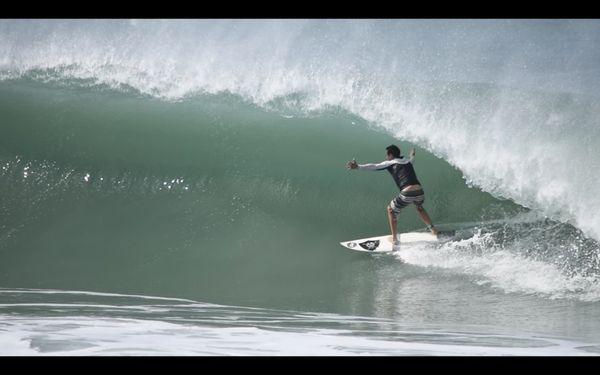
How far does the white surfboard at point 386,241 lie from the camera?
25.6 feet

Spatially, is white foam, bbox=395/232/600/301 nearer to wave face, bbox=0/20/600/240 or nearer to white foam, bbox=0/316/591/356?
wave face, bbox=0/20/600/240

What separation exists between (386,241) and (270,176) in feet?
6.40

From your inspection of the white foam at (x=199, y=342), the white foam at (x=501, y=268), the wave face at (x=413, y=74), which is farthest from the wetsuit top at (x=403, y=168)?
the white foam at (x=199, y=342)

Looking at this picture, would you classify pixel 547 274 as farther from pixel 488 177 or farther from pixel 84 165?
pixel 84 165

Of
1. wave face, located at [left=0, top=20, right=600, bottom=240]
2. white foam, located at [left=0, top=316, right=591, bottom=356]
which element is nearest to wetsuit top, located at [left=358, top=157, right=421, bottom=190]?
wave face, located at [left=0, top=20, right=600, bottom=240]

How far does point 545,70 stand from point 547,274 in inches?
324

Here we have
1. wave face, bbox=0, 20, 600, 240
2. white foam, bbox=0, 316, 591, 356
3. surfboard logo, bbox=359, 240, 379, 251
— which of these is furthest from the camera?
wave face, bbox=0, 20, 600, 240

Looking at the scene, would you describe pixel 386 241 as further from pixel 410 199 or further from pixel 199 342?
pixel 199 342

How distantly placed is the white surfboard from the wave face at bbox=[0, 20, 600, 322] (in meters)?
0.15

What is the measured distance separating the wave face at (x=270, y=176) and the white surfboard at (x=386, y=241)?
0.15m

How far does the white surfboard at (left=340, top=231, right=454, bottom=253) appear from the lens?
307 inches
